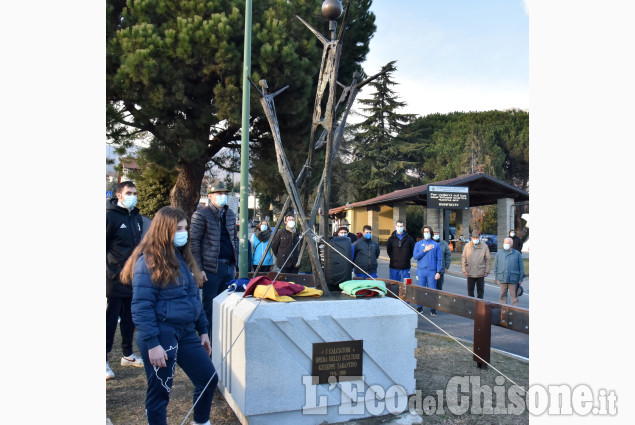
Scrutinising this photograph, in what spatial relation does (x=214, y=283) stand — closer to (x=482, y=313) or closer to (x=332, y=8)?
(x=482, y=313)

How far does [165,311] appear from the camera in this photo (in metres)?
2.77

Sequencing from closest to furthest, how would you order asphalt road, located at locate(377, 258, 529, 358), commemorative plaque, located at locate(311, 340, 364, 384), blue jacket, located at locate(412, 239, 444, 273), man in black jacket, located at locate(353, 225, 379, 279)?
commemorative plaque, located at locate(311, 340, 364, 384) < asphalt road, located at locate(377, 258, 529, 358) < man in black jacket, located at locate(353, 225, 379, 279) < blue jacket, located at locate(412, 239, 444, 273)

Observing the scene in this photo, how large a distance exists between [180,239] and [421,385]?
270 centimetres

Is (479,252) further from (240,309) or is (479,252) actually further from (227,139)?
(227,139)

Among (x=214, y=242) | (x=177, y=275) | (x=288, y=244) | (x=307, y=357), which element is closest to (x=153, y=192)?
(x=288, y=244)

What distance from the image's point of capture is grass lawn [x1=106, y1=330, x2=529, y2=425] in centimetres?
359

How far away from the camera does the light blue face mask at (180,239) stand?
300cm

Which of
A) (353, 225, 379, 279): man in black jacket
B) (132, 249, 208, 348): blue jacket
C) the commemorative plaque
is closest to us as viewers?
(132, 249, 208, 348): blue jacket

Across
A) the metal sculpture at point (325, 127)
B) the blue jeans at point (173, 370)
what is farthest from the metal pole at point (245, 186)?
the blue jeans at point (173, 370)

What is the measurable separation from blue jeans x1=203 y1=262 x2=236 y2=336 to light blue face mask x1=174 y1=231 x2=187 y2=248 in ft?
5.68

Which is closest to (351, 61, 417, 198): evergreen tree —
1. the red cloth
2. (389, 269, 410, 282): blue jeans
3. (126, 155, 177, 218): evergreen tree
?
(126, 155, 177, 218): evergreen tree

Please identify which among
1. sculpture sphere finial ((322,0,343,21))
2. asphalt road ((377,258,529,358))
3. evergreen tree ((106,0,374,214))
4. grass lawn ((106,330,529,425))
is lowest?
asphalt road ((377,258,529,358))

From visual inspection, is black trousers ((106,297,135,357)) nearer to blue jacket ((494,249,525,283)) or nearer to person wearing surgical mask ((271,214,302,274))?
person wearing surgical mask ((271,214,302,274))

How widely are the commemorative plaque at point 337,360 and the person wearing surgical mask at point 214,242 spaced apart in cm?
155
